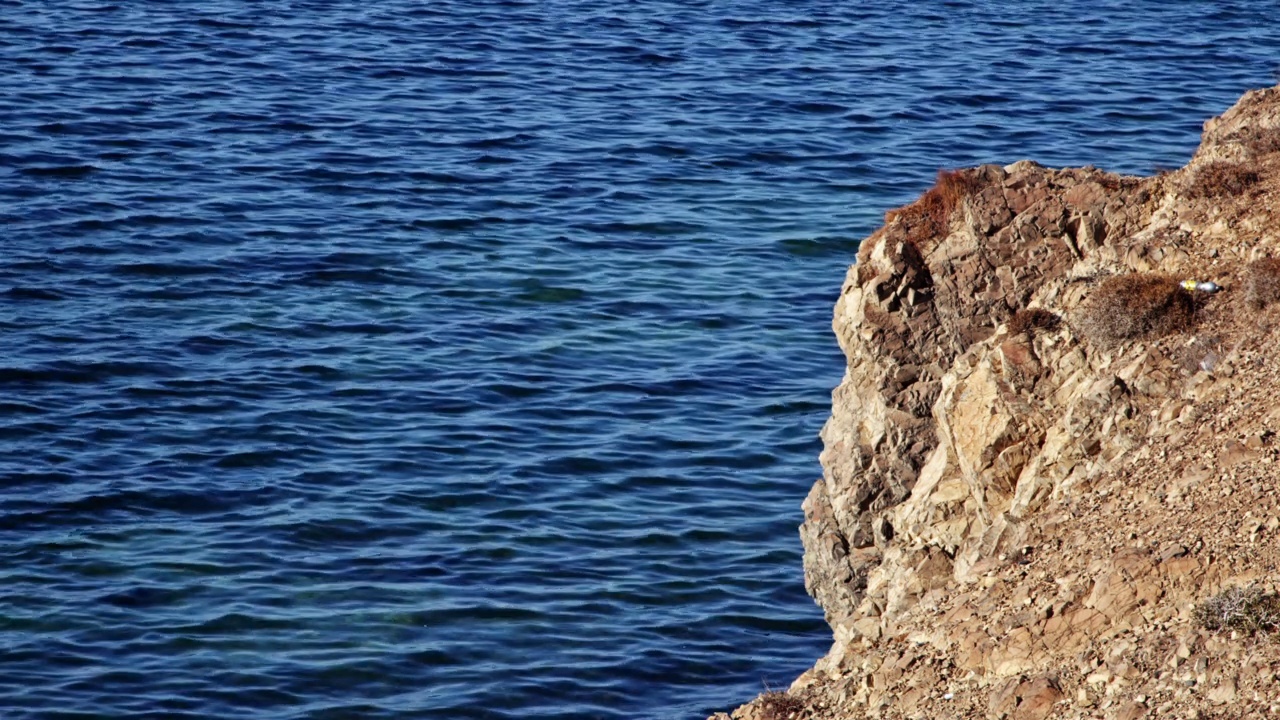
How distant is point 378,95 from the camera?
44750mm

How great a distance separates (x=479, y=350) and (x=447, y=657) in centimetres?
1016

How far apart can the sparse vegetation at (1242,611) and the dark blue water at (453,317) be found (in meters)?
8.51

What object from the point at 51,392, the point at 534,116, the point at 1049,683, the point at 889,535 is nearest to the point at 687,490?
the point at 889,535

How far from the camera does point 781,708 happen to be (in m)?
13.0

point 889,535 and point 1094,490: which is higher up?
point 1094,490

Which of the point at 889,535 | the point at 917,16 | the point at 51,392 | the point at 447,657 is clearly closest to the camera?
the point at 889,535

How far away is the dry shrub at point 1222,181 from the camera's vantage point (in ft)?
52.2

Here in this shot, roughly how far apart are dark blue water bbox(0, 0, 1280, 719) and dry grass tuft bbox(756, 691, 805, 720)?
563cm

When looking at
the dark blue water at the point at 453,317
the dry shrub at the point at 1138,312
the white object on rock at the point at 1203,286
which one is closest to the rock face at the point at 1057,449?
the dry shrub at the point at 1138,312

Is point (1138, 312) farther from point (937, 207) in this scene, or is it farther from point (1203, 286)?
point (937, 207)

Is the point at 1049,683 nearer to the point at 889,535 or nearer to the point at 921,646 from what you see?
the point at 921,646

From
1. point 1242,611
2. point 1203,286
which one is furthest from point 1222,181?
point 1242,611

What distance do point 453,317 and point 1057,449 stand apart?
17979mm

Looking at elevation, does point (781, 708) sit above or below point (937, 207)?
below
